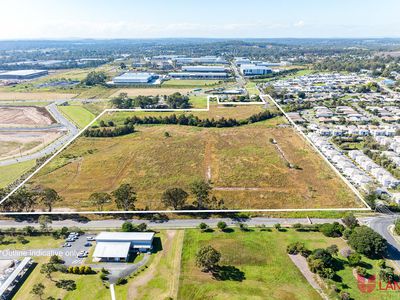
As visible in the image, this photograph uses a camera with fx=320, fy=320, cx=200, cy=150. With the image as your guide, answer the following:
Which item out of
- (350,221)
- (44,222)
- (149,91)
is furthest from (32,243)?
(149,91)

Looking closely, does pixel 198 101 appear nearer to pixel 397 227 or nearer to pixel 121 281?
pixel 397 227

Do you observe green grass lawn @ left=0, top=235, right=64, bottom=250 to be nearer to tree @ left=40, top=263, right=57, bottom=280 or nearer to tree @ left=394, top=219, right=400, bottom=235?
tree @ left=40, top=263, right=57, bottom=280

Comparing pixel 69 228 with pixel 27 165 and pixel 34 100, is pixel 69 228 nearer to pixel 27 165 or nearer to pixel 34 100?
pixel 27 165

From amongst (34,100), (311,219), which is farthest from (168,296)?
(34,100)

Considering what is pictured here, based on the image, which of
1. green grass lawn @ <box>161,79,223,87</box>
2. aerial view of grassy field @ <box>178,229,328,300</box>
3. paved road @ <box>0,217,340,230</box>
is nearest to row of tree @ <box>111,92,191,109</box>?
green grass lawn @ <box>161,79,223,87</box>

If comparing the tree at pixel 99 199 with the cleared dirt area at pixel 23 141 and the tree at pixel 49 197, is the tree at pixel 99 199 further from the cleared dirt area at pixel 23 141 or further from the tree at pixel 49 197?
the cleared dirt area at pixel 23 141
